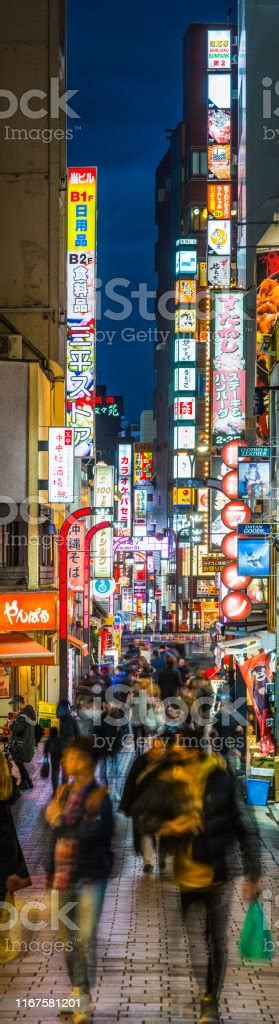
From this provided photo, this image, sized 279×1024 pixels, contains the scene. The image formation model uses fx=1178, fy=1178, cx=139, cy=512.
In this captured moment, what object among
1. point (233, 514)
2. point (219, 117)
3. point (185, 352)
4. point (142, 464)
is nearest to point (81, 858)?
point (233, 514)

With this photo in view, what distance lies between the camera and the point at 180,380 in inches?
2100

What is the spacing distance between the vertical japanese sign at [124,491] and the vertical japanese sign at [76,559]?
29.4 metres

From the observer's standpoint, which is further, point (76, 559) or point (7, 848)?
point (76, 559)

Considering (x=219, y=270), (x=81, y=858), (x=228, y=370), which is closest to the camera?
(x=81, y=858)

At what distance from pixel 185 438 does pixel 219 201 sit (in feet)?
48.7

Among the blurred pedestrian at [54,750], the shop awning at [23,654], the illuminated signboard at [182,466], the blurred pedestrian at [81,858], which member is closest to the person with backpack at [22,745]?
the shop awning at [23,654]

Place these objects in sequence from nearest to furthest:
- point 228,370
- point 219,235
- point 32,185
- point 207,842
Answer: point 207,842 → point 228,370 → point 32,185 → point 219,235

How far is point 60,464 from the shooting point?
2603 centimetres

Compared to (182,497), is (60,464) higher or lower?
higher

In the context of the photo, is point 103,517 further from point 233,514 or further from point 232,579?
point 232,579

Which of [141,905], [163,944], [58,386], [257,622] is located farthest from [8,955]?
[58,386]

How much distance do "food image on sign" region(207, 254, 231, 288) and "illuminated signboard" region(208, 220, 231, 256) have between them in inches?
21.7

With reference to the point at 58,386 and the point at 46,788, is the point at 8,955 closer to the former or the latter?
the point at 46,788

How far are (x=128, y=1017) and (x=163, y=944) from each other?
81.2 inches
